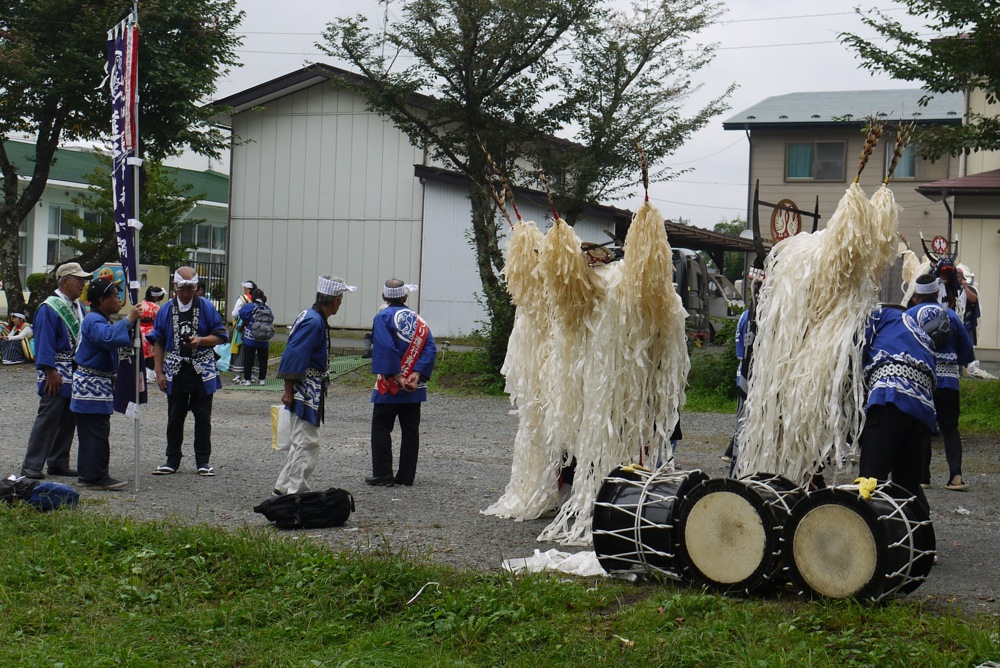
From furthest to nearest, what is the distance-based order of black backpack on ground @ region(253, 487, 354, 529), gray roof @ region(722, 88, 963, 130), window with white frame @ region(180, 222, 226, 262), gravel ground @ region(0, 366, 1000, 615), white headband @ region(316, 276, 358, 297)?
window with white frame @ region(180, 222, 226, 262), gray roof @ region(722, 88, 963, 130), white headband @ region(316, 276, 358, 297), black backpack on ground @ region(253, 487, 354, 529), gravel ground @ region(0, 366, 1000, 615)

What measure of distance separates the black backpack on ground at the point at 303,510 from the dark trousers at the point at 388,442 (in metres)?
Answer: 1.96

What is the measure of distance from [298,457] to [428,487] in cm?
142

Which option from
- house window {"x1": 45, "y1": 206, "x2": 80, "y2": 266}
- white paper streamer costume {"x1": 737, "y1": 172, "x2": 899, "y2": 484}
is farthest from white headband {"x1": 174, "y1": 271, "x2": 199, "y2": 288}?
house window {"x1": 45, "y1": 206, "x2": 80, "y2": 266}

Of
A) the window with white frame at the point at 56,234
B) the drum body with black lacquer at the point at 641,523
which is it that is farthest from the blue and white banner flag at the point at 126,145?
the window with white frame at the point at 56,234

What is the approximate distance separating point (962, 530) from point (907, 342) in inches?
89.2

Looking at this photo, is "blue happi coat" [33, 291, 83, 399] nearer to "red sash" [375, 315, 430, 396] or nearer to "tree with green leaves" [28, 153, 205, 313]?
"red sash" [375, 315, 430, 396]

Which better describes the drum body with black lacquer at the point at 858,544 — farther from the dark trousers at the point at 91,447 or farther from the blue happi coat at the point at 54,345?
the blue happi coat at the point at 54,345

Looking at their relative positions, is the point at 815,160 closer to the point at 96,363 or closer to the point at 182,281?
the point at 182,281

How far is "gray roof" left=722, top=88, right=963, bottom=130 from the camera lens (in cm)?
2975

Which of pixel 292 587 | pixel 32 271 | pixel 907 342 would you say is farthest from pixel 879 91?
pixel 292 587

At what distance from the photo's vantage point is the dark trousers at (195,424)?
9930 millimetres

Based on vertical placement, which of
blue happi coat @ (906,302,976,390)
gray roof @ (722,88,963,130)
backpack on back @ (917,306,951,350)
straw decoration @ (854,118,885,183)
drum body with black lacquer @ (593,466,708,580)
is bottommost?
drum body with black lacquer @ (593,466,708,580)

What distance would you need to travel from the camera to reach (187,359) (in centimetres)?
985

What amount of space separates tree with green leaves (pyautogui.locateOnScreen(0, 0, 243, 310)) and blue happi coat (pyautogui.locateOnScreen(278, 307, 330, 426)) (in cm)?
1294
